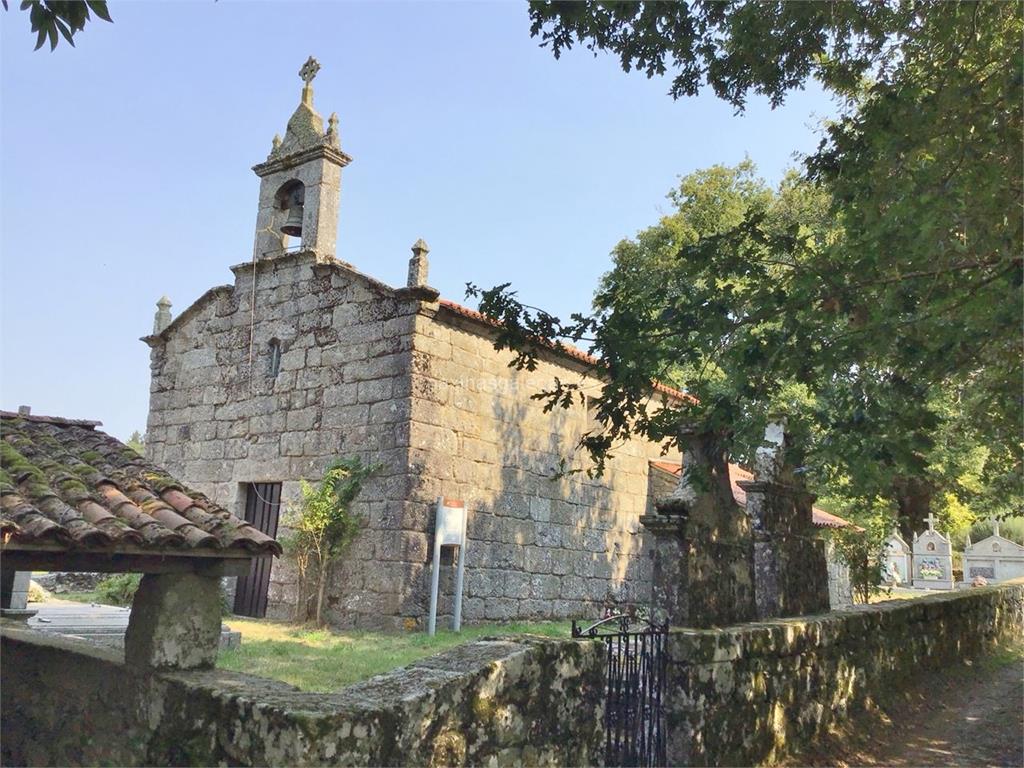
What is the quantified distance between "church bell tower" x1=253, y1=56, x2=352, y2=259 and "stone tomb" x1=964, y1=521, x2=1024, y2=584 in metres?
24.6

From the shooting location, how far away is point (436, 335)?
1069cm

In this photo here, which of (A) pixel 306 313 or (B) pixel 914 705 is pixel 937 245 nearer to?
(B) pixel 914 705


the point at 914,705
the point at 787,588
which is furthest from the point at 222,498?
the point at 914,705

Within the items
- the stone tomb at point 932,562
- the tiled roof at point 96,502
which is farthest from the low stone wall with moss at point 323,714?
the stone tomb at point 932,562

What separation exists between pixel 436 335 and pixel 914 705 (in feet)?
22.5

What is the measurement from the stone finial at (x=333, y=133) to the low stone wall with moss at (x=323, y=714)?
8.53 m

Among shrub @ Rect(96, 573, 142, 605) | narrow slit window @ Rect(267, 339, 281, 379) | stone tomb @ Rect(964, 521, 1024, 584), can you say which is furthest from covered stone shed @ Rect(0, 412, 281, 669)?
stone tomb @ Rect(964, 521, 1024, 584)

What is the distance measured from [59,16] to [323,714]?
2859mm

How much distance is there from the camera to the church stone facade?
1034 cm

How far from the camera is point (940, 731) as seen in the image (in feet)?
21.1

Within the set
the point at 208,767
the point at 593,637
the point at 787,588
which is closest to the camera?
the point at 208,767

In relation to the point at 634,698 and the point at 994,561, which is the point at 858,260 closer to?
the point at 634,698

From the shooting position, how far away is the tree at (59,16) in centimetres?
303

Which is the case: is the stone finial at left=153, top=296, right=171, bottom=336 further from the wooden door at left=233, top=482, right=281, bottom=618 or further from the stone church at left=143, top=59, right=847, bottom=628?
the wooden door at left=233, top=482, right=281, bottom=618
